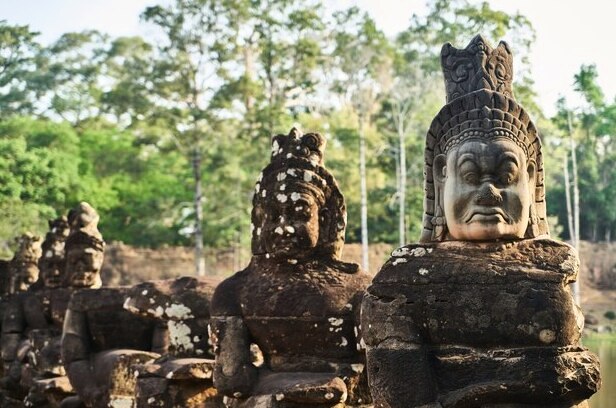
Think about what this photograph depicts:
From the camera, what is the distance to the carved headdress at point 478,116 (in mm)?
3697

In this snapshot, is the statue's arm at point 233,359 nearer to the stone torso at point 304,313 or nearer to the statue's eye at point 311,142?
the stone torso at point 304,313

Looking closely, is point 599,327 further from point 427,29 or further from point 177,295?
point 177,295

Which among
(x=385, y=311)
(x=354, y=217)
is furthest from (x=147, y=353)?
(x=354, y=217)

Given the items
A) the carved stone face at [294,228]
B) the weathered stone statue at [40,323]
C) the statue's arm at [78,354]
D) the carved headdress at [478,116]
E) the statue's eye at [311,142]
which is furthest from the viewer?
the weathered stone statue at [40,323]

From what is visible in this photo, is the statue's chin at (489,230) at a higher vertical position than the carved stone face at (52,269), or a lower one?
lower

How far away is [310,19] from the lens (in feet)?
85.7

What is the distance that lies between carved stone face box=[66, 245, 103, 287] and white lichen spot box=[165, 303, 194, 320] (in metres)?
2.77

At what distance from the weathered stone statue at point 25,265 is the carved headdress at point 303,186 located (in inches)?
323

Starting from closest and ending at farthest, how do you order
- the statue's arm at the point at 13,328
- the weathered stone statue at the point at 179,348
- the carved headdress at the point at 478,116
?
the carved headdress at the point at 478,116, the weathered stone statue at the point at 179,348, the statue's arm at the point at 13,328

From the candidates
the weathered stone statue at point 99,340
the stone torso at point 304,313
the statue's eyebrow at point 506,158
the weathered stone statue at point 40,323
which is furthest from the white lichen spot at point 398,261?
the weathered stone statue at point 40,323

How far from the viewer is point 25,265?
40.6ft

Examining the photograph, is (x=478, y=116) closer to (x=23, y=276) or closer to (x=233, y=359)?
(x=233, y=359)

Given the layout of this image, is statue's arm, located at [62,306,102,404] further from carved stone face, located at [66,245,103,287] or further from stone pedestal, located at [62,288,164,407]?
carved stone face, located at [66,245,103,287]

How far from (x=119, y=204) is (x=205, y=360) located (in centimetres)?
3091
